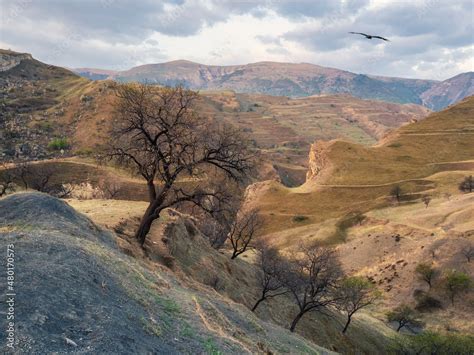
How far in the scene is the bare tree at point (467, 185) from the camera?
321 ft

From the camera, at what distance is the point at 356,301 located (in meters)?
45.4

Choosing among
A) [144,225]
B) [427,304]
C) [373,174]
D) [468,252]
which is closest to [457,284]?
[427,304]

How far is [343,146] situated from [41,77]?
111929mm

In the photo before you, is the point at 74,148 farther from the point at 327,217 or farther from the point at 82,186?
the point at 327,217

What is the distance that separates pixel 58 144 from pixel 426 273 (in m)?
91.2

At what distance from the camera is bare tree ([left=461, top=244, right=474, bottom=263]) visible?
59.0m

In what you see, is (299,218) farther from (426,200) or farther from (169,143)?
(169,143)

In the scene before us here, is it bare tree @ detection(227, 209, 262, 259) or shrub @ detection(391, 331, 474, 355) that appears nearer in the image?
shrub @ detection(391, 331, 474, 355)

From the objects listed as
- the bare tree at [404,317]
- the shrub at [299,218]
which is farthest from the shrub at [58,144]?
the bare tree at [404,317]

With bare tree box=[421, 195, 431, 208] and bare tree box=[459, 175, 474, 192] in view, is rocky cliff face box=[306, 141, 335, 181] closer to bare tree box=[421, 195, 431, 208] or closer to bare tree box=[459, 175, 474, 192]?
bare tree box=[421, 195, 431, 208]

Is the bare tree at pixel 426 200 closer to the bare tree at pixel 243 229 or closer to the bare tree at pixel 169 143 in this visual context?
the bare tree at pixel 243 229

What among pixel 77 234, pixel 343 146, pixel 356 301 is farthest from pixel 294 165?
pixel 77 234

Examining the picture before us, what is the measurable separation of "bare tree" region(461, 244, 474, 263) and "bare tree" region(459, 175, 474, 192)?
42.7 metres

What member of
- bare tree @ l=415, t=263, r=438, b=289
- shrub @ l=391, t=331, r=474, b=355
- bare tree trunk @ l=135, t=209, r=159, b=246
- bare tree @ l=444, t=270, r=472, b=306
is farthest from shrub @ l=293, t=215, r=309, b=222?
bare tree trunk @ l=135, t=209, r=159, b=246
